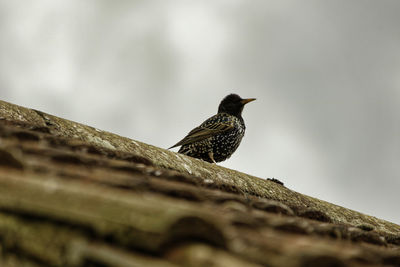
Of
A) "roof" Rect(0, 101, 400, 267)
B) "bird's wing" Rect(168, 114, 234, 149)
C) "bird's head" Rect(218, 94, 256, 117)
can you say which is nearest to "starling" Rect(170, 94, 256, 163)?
"bird's wing" Rect(168, 114, 234, 149)

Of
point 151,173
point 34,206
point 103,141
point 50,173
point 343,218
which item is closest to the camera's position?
point 34,206

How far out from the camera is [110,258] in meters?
1.05

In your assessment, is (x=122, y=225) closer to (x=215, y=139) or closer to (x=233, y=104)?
(x=215, y=139)

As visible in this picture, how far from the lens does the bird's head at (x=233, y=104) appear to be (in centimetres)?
954

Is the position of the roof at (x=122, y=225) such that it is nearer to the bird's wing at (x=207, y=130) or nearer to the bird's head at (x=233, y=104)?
the bird's wing at (x=207, y=130)

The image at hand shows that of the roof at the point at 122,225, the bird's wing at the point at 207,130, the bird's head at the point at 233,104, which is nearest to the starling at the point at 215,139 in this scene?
the bird's wing at the point at 207,130

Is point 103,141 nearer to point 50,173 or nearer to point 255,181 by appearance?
point 255,181

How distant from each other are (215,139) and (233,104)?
1.19 metres

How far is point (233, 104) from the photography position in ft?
31.5

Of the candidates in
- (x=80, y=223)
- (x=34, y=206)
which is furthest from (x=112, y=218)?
(x=34, y=206)

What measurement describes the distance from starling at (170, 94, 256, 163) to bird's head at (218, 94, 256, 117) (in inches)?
6.2

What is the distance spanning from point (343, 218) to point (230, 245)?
11.3 ft

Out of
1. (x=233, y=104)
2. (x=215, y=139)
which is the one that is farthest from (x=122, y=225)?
(x=233, y=104)

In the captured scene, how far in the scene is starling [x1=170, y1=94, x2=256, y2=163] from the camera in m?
8.62
